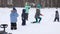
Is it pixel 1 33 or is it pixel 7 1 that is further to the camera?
pixel 7 1

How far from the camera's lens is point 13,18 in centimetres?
1387

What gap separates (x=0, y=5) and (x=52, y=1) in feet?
24.2

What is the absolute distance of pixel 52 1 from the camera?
37156 millimetres

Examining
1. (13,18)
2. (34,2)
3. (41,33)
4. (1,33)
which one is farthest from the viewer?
(34,2)

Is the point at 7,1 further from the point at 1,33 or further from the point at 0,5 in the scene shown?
the point at 1,33

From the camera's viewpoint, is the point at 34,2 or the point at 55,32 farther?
the point at 34,2

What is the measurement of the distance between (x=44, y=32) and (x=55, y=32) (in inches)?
21.2

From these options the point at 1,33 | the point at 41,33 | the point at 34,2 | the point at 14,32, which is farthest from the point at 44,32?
the point at 34,2

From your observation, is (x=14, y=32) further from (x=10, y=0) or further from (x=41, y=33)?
(x=10, y=0)

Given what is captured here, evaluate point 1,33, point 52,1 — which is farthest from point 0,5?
point 1,33

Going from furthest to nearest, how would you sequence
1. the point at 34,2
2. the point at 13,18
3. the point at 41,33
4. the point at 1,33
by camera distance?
the point at 34,2 → the point at 13,18 → the point at 41,33 → the point at 1,33

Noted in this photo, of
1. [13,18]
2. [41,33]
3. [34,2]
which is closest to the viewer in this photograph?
[41,33]

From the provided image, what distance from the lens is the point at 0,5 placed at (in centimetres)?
3656

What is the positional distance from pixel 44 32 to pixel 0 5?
24.5m
